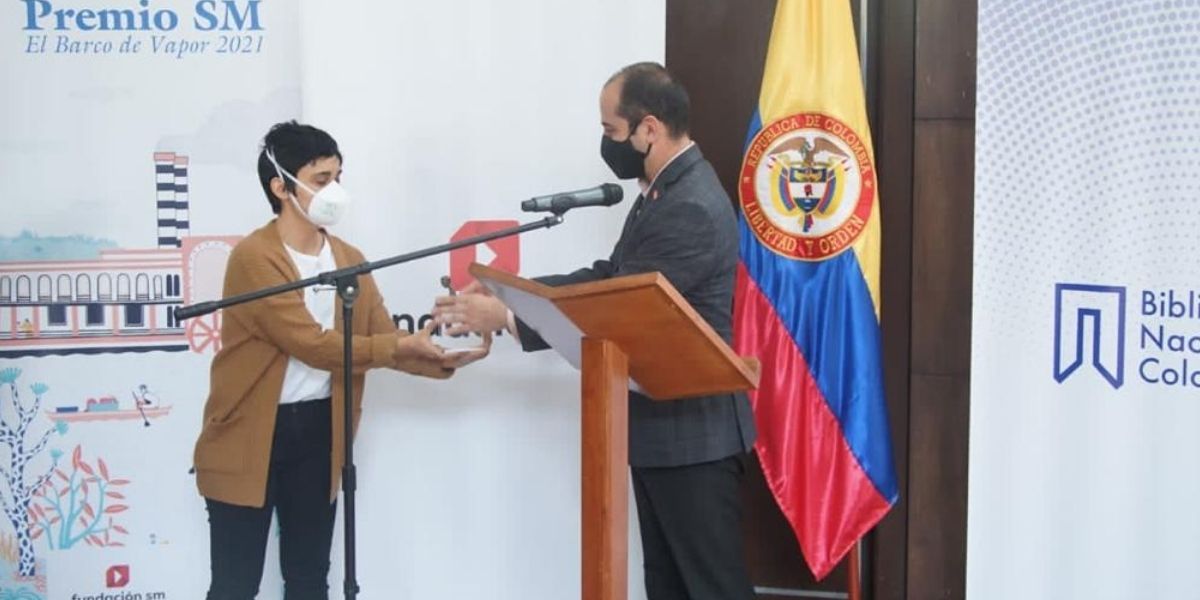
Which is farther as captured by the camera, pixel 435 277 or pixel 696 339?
pixel 435 277

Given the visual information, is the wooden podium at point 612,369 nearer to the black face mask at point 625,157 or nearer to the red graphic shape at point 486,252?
the black face mask at point 625,157

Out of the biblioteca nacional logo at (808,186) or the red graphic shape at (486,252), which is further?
the red graphic shape at (486,252)

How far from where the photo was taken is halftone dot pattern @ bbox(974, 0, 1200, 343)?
249 centimetres

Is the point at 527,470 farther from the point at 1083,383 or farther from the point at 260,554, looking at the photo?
the point at 1083,383

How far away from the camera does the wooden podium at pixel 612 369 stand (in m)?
1.94

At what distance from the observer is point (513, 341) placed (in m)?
3.20

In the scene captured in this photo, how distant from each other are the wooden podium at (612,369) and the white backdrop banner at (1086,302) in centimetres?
84

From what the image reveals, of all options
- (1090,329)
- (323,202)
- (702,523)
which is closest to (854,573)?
(702,523)

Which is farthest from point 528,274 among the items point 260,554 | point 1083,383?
point 1083,383

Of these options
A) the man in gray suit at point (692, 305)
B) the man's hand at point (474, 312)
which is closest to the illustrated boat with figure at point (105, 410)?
the man's hand at point (474, 312)

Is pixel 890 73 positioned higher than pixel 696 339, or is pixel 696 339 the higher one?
pixel 890 73

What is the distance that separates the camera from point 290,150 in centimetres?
273

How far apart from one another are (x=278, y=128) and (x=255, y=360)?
57 centimetres

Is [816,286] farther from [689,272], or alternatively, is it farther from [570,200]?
[570,200]
